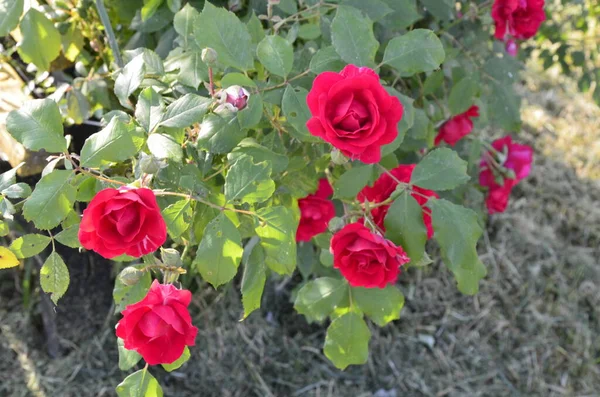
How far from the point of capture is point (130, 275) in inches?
30.6

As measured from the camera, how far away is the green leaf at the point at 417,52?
33.7 inches

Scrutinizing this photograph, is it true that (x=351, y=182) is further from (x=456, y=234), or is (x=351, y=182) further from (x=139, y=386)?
(x=139, y=386)

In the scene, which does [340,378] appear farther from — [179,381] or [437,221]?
[437,221]

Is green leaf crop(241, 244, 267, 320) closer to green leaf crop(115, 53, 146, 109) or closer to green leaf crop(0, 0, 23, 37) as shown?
green leaf crop(115, 53, 146, 109)

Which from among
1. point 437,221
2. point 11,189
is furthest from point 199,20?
point 437,221

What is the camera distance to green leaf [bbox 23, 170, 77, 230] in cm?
70

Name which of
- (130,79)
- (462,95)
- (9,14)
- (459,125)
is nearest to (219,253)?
(130,79)

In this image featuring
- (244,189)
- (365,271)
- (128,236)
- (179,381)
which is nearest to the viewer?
(128,236)

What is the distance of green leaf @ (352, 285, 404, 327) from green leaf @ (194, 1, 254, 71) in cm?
42

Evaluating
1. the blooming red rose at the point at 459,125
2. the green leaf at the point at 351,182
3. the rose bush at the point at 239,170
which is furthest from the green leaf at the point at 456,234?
the blooming red rose at the point at 459,125

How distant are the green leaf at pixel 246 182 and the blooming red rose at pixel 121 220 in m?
0.13

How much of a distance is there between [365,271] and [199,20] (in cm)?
43

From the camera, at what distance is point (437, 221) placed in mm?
838

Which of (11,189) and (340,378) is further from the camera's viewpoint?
(340,378)
